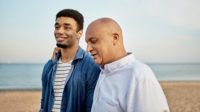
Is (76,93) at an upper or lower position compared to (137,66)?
lower

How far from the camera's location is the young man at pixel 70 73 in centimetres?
321

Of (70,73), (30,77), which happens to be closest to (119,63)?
(70,73)

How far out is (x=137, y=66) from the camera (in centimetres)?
214

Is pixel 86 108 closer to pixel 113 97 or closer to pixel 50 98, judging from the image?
pixel 50 98

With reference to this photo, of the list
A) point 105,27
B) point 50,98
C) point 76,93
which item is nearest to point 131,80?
point 105,27

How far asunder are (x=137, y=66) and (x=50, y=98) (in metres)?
1.39

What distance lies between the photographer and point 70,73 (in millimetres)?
3299

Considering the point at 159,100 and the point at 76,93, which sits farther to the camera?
the point at 76,93

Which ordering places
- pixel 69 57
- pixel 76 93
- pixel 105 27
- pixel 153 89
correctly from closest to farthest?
pixel 153 89 < pixel 105 27 < pixel 76 93 < pixel 69 57

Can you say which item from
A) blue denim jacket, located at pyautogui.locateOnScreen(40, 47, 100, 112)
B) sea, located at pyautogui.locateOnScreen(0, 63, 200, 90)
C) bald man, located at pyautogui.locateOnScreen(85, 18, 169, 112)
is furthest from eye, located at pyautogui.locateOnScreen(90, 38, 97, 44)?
sea, located at pyautogui.locateOnScreen(0, 63, 200, 90)

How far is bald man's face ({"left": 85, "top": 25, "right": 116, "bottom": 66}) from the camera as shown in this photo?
2.26 m

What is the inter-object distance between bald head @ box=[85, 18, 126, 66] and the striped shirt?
105 cm

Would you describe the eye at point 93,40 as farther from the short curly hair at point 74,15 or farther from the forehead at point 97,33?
the short curly hair at point 74,15

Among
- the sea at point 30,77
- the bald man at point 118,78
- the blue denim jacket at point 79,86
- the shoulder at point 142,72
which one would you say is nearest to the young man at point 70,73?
the blue denim jacket at point 79,86
